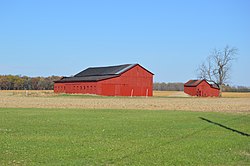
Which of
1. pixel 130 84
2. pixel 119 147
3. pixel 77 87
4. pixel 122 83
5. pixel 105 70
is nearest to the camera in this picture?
pixel 119 147

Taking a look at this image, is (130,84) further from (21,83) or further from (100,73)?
(21,83)

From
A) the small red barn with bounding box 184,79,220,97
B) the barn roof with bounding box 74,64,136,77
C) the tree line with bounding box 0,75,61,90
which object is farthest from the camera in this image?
the tree line with bounding box 0,75,61,90

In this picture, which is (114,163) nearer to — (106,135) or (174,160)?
(174,160)

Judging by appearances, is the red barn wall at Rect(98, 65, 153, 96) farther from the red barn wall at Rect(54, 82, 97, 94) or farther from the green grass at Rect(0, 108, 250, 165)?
the green grass at Rect(0, 108, 250, 165)

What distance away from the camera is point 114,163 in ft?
36.9

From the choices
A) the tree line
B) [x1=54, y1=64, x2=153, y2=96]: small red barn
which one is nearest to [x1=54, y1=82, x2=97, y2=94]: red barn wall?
[x1=54, y1=64, x2=153, y2=96]: small red barn

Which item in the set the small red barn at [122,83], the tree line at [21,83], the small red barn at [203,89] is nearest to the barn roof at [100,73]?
the small red barn at [122,83]

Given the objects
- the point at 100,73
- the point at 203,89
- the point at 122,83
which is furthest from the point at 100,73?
the point at 203,89

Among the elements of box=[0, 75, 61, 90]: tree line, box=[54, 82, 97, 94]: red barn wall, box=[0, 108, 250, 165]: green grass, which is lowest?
box=[0, 108, 250, 165]: green grass

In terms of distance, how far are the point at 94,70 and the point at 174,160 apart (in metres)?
95.0

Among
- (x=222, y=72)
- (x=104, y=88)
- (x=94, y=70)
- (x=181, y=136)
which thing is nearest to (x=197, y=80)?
(x=222, y=72)

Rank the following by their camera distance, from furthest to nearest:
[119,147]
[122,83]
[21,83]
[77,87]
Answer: [21,83], [77,87], [122,83], [119,147]

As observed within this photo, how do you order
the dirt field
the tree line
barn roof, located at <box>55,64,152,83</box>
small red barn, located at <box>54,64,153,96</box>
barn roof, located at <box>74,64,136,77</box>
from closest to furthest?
the dirt field
small red barn, located at <box>54,64,153,96</box>
barn roof, located at <box>55,64,152,83</box>
barn roof, located at <box>74,64,136,77</box>
the tree line

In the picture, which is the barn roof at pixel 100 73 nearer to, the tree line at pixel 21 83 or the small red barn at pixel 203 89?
the small red barn at pixel 203 89
